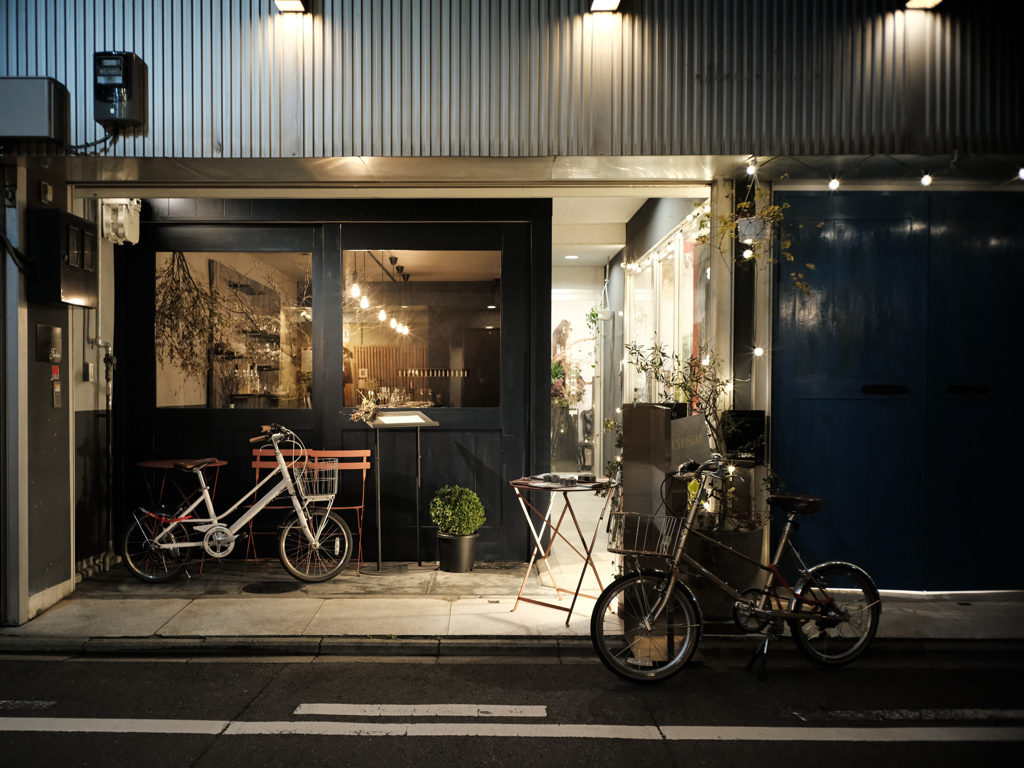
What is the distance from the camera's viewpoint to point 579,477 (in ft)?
18.7

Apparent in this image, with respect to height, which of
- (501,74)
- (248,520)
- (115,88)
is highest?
(501,74)

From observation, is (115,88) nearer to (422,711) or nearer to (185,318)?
(185,318)

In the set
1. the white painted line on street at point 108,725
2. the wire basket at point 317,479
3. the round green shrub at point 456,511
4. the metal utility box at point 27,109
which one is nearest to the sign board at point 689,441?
the round green shrub at point 456,511

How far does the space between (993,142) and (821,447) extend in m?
2.84

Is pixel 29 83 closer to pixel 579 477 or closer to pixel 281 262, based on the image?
pixel 281 262

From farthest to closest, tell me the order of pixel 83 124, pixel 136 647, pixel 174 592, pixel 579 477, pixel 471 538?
pixel 471 538 < pixel 174 592 < pixel 579 477 < pixel 83 124 < pixel 136 647

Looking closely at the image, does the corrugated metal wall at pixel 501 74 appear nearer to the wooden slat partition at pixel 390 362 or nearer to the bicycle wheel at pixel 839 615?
the wooden slat partition at pixel 390 362

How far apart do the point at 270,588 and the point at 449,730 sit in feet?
10.2

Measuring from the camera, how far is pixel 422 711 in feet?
13.0

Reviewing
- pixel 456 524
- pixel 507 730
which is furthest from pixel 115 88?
pixel 507 730

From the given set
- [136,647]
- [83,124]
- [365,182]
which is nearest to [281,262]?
[365,182]

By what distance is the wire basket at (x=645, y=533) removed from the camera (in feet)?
15.0

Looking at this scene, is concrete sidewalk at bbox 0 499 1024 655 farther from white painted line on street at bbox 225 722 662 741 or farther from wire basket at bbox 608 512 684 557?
white painted line on street at bbox 225 722 662 741

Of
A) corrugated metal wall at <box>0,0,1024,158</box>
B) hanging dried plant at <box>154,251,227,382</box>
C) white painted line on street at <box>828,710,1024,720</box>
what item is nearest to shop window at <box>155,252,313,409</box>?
hanging dried plant at <box>154,251,227,382</box>
